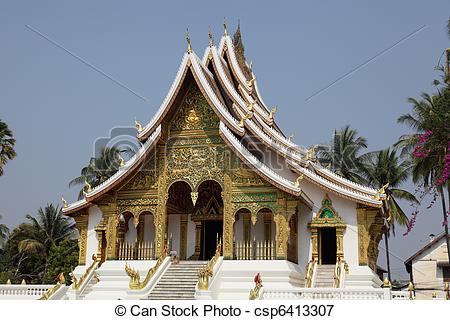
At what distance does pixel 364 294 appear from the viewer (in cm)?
1202

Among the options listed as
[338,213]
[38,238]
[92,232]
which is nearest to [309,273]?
[338,213]

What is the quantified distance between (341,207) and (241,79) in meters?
7.49

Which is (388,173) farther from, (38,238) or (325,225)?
(38,238)

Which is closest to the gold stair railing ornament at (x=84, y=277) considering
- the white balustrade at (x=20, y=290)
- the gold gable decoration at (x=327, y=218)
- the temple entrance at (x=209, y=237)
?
the white balustrade at (x=20, y=290)

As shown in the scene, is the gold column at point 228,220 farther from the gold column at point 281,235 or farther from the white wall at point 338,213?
the white wall at point 338,213

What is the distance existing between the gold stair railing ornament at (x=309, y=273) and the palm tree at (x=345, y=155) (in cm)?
1393

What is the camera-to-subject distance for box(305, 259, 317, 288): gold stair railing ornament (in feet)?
47.6

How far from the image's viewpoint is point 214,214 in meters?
17.1

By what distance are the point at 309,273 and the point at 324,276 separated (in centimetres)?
66

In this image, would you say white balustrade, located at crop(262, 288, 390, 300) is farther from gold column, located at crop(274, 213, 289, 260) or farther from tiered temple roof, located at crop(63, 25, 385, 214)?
tiered temple roof, located at crop(63, 25, 385, 214)
